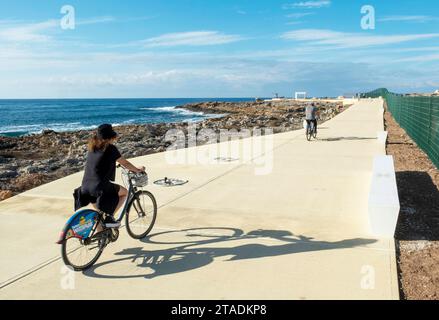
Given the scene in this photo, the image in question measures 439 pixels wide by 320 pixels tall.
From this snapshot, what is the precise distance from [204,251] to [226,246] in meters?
0.33

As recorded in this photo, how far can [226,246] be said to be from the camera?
5.59 m

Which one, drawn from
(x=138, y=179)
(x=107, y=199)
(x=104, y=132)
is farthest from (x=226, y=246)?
(x=104, y=132)

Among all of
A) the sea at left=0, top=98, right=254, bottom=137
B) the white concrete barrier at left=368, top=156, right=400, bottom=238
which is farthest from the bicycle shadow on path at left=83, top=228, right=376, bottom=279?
the sea at left=0, top=98, right=254, bottom=137

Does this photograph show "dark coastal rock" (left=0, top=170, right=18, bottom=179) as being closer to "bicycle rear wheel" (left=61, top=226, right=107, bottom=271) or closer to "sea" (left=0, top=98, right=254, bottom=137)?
"bicycle rear wheel" (left=61, top=226, right=107, bottom=271)

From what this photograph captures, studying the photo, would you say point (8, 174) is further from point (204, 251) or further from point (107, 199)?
point (204, 251)

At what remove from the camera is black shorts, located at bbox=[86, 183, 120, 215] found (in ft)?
16.5

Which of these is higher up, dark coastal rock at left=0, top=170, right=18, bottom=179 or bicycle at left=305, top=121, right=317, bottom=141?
bicycle at left=305, top=121, right=317, bottom=141

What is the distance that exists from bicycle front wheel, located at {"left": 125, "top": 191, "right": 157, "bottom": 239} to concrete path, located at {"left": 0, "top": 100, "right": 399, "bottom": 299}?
0.15m

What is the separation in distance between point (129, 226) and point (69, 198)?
9.28 ft

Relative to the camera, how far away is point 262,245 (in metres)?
5.61

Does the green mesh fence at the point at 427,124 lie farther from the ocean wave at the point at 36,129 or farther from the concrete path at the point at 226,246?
the ocean wave at the point at 36,129

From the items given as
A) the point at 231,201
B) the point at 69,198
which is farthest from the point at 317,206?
the point at 69,198

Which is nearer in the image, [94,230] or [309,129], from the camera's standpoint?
[94,230]
